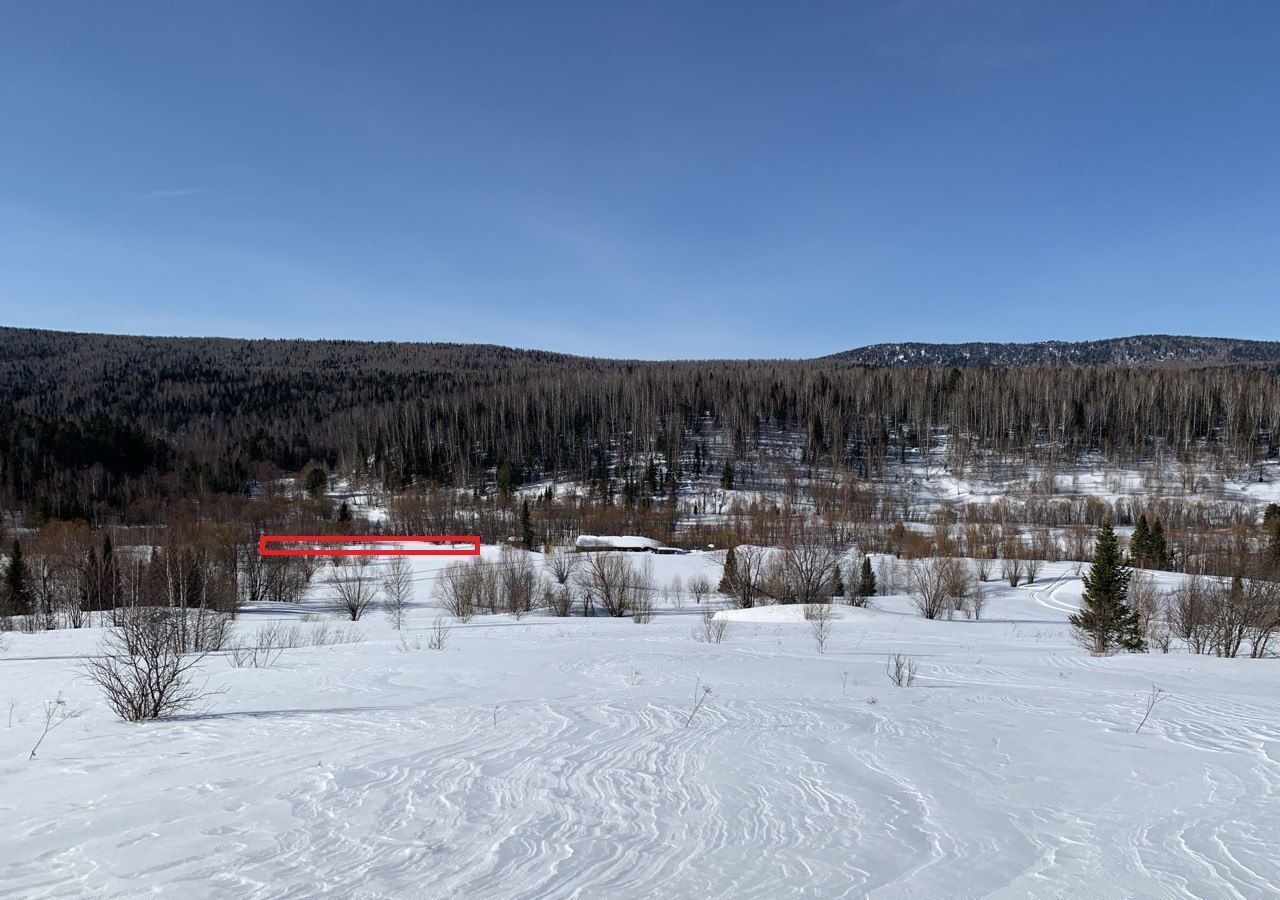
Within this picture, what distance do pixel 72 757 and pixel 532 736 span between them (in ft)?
13.7

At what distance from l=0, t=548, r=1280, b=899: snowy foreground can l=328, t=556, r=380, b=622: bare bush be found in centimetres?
3155

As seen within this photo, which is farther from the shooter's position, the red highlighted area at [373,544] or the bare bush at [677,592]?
the red highlighted area at [373,544]

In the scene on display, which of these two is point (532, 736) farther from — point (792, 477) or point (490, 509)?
point (792, 477)

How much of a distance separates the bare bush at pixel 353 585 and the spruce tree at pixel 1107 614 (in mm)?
36305

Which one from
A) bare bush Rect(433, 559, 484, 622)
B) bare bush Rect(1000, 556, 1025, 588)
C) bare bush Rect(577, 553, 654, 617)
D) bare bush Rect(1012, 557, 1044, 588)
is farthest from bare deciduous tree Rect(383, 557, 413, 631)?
bare bush Rect(1012, 557, 1044, 588)

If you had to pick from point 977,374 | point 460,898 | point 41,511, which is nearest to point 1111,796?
point 460,898

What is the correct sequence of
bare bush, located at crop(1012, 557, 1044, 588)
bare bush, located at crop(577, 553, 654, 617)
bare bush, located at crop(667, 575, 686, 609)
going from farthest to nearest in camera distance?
bare bush, located at crop(1012, 557, 1044, 588) < bare bush, located at crop(667, 575, 686, 609) < bare bush, located at crop(577, 553, 654, 617)

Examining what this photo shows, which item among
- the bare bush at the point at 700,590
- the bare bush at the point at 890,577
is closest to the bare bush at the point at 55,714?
the bare bush at the point at 700,590

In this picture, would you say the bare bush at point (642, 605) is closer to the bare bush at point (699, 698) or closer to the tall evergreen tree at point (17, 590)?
the bare bush at point (699, 698)

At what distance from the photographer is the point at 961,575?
43625 millimetres

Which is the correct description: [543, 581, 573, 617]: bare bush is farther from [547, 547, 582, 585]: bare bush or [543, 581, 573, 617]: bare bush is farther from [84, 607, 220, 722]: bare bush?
[84, 607, 220, 722]: bare bush

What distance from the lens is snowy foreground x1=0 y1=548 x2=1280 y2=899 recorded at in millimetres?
3676

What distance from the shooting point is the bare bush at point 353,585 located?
40.8 m

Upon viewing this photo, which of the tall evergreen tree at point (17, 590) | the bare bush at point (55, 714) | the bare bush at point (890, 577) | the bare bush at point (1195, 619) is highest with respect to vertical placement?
the bare bush at point (55, 714)
